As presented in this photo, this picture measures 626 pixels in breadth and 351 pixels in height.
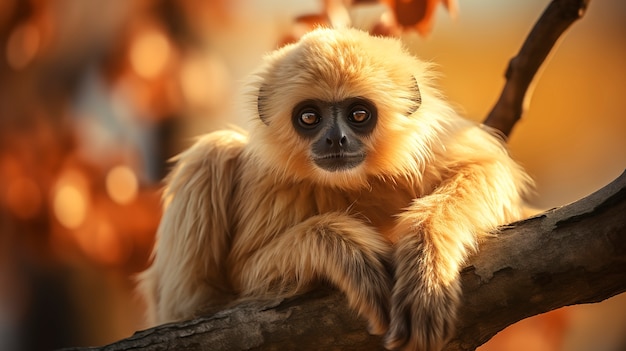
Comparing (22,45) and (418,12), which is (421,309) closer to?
(418,12)

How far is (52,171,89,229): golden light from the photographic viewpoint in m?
7.35

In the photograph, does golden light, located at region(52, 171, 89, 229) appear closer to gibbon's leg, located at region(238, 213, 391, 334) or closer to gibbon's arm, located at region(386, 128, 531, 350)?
gibbon's leg, located at region(238, 213, 391, 334)

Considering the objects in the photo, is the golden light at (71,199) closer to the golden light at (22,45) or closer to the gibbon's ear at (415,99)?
the golden light at (22,45)

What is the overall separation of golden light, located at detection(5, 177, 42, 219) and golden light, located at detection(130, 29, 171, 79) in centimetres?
158

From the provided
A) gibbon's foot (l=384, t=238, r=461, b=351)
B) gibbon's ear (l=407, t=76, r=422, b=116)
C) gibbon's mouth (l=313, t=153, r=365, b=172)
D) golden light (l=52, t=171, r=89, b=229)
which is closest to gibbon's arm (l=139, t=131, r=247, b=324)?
gibbon's mouth (l=313, t=153, r=365, b=172)

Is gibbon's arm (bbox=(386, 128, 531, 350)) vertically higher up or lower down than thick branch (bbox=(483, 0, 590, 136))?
lower down

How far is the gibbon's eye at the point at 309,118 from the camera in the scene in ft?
14.5

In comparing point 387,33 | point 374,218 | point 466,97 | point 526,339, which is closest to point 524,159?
point 466,97

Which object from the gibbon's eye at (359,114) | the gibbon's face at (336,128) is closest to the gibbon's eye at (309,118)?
the gibbon's face at (336,128)

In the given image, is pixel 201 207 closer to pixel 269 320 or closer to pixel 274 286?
pixel 274 286

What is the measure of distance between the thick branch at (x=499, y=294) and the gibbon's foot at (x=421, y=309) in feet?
0.32

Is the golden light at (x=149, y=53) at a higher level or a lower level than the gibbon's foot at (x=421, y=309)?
higher

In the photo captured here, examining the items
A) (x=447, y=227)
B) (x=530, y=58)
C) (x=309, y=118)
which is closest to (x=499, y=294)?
(x=447, y=227)

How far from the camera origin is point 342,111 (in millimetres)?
4316
